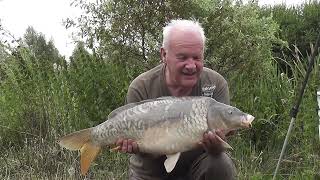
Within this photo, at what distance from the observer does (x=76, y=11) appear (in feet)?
16.7

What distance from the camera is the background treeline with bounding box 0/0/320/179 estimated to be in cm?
420

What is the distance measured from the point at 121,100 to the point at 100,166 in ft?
1.57

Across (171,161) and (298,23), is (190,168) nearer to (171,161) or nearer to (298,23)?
(171,161)

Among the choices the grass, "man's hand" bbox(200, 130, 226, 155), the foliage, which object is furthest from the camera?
the foliage

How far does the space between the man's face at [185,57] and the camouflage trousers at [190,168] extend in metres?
0.37

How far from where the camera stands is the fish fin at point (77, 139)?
286cm

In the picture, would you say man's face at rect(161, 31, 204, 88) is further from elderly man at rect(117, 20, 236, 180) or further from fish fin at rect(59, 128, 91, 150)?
fish fin at rect(59, 128, 91, 150)

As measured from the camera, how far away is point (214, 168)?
2951mm

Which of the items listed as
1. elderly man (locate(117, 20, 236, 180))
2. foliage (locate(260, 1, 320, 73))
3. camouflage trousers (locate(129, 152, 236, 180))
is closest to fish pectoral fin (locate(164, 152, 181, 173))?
elderly man (locate(117, 20, 236, 180))

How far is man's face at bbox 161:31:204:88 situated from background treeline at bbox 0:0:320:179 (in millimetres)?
1308

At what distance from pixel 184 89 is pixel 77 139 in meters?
0.56

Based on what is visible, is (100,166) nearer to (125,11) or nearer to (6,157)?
(6,157)

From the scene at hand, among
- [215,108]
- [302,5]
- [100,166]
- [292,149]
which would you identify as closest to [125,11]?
[100,166]

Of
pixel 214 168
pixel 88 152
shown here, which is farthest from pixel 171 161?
pixel 88 152
